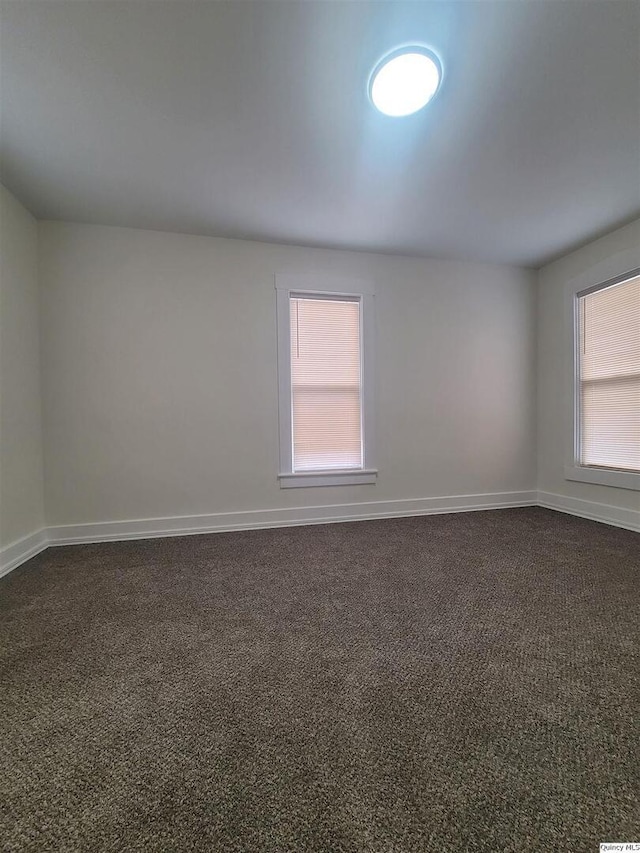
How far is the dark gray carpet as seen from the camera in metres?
0.75

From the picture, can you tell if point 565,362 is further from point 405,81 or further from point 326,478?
point 405,81

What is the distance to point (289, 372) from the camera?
10.4 ft

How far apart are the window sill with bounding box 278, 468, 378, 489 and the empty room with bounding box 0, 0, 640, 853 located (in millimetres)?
31

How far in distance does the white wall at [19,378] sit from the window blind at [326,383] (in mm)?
2028

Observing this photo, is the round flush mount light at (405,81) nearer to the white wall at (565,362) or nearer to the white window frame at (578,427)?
the white wall at (565,362)

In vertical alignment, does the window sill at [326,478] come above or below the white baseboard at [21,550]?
above

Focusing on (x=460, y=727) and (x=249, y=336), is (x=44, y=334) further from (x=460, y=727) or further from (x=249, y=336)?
(x=460, y=727)

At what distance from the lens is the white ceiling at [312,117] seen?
1.36 m

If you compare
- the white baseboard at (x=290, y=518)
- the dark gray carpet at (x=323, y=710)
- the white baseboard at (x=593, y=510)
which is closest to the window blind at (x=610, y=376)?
the white baseboard at (x=593, y=510)

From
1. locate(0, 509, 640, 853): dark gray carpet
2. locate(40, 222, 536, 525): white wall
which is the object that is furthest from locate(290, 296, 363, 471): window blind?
locate(0, 509, 640, 853): dark gray carpet

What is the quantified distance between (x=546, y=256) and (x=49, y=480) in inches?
197

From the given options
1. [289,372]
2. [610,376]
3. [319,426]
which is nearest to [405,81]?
[289,372]

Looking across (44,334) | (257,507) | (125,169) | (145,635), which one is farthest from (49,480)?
(125,169)

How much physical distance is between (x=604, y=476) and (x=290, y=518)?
2.86 m
